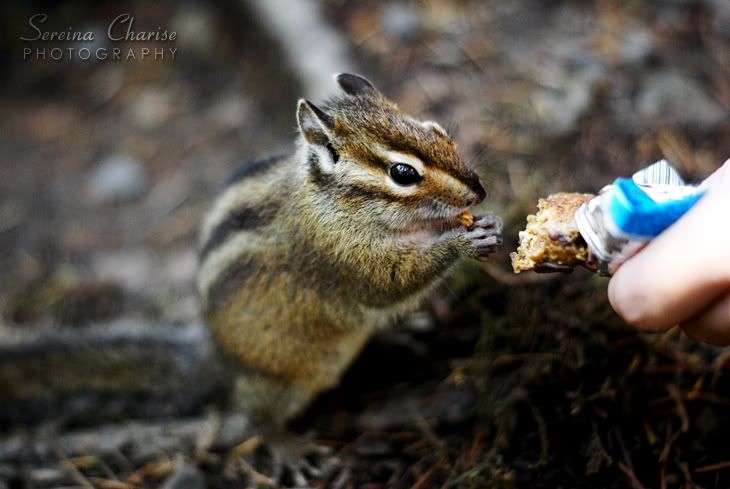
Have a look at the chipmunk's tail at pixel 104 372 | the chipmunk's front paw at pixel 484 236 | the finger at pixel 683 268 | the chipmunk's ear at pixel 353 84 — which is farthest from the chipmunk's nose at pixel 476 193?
the chipmunk's tail at pixel 104 372

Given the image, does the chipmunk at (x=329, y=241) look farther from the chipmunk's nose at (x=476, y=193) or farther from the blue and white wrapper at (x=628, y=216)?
the blue and white wrapper at (x=628, y=216)

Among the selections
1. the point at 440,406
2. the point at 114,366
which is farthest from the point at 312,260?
the point at 114,366

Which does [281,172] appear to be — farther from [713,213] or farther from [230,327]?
[713,213]

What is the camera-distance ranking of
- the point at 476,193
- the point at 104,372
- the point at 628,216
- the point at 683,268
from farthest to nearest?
1. the point at 104,372
2. the point at 476,193
3. the point at 628,216
4. the point at 683,268

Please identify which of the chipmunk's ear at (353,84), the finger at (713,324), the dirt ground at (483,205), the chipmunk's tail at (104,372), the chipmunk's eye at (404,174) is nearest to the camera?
the finger at (713,324)

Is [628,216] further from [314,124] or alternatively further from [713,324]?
[314,124]

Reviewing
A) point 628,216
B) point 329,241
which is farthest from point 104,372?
point 628,216

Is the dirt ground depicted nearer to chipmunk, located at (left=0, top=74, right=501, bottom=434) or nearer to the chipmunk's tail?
the chipmunk's tail
